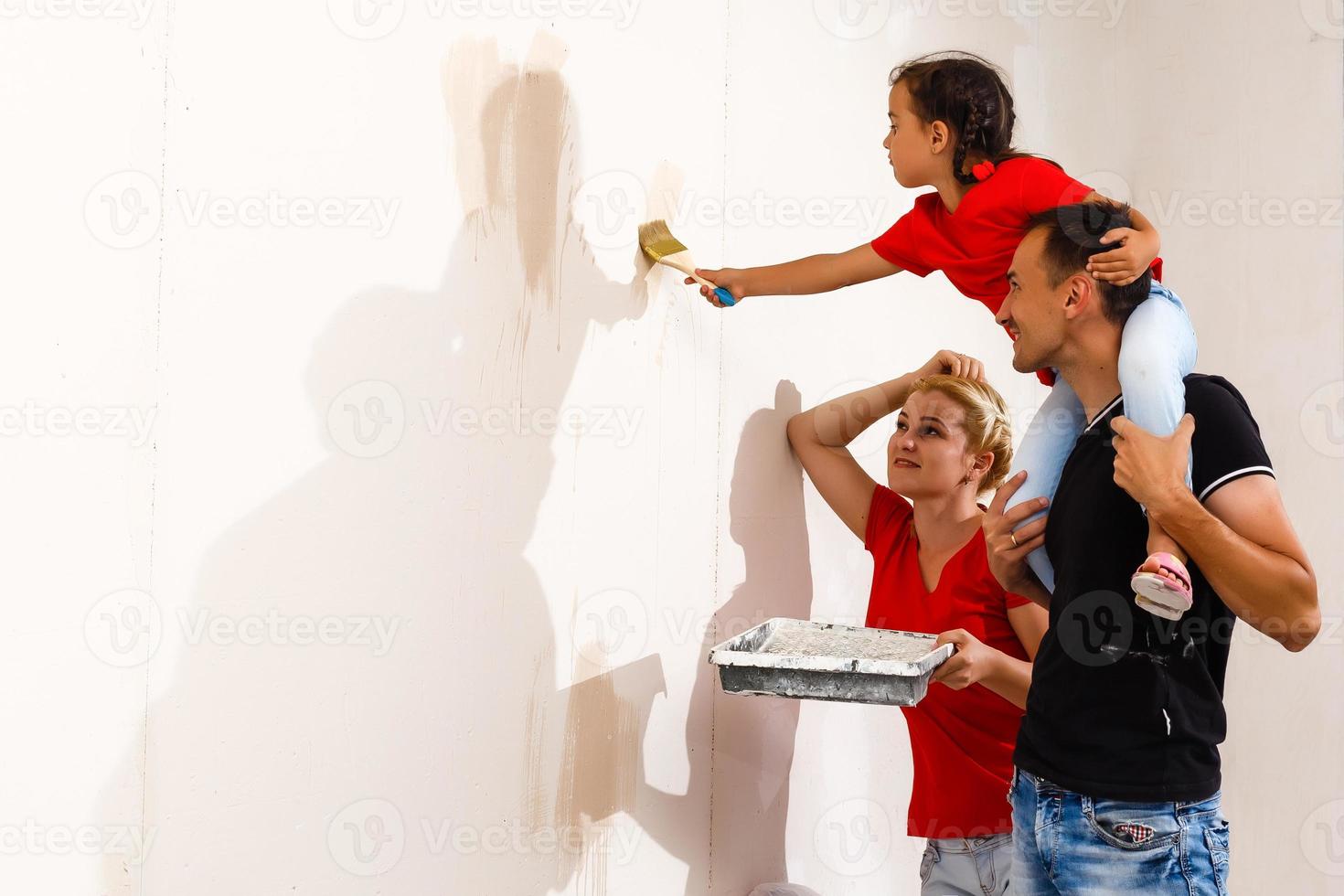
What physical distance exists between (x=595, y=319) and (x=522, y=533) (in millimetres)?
381

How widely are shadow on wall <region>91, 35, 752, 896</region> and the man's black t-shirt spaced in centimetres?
79

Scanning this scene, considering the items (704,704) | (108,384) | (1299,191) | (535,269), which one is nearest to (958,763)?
(704,704)

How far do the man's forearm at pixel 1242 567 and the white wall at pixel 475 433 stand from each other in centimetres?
97

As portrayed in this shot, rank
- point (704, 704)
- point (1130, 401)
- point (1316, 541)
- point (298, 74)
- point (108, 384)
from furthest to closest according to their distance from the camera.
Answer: point (1316, 541), point (704, 704), point (298, 74), point (108, 384), point (1130, 401)

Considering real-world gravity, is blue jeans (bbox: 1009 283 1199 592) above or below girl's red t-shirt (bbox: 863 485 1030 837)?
above

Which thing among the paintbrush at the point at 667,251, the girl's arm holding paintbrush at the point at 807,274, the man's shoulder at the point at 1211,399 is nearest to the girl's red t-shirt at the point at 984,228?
the girl's arm holding paintbrush at the point at 807,274

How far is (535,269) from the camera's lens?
6.07ft

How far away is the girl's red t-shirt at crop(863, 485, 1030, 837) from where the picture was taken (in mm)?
1821

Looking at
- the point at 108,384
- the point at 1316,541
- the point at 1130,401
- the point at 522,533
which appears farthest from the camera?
the point at 1316,541

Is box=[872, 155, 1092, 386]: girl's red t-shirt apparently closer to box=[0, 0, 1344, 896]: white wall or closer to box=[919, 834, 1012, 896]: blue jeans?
box=[0, 0, 1344, 896]: white wall

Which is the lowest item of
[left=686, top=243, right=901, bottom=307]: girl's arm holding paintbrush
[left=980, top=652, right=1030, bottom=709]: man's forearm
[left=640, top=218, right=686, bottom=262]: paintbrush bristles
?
[left=980, top=652, right=1030, bottom=709]: man's forearm

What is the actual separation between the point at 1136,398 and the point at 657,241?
922 mm

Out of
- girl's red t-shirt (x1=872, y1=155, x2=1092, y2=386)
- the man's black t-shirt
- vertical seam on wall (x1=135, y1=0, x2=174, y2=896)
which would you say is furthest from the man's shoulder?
vertical seam on wall (x1=135, y1=0, x2=174, y2=896)

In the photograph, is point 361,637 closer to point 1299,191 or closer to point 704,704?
point 704,704
